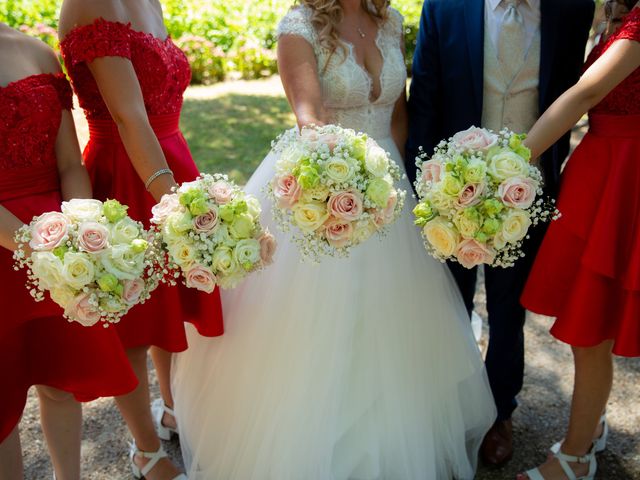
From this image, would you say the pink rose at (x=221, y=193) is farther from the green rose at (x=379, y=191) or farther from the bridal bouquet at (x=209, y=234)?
the green rose at (x=379, y=191)

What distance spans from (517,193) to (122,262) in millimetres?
1264

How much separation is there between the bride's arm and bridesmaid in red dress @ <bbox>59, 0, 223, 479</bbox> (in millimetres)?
445

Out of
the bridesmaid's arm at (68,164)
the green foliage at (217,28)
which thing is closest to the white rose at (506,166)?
the bridesmaid's arm at (68,164)

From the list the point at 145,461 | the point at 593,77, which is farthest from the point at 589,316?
the point at 145,461

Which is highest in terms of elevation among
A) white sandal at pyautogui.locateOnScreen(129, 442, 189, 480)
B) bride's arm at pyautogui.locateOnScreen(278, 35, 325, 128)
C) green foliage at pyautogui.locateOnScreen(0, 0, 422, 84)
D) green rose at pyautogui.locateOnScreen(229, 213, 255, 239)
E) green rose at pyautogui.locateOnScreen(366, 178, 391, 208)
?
bride's arm at pyautogui.locateOnScreen(278, 35, 325, 128)

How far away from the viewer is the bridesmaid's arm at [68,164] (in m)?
2.53

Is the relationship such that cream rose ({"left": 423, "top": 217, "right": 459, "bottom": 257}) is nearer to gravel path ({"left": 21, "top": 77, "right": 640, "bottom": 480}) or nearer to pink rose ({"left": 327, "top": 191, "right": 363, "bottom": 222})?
pink rose ({"left": 327, "top": 191, "right": 363, "bottom": 222})

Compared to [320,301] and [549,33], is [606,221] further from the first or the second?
[320,301]

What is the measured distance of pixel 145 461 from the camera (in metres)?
3.07

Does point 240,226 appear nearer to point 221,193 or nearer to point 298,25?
point 221,193

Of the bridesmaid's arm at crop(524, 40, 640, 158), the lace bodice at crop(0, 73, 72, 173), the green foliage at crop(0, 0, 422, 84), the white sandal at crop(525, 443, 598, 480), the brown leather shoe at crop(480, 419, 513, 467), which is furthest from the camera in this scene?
→ the green foliage at crop(0, 0, 422, 84)

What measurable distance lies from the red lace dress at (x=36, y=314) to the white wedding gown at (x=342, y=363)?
0.52 metres

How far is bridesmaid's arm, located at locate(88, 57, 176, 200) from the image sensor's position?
2.41 metres

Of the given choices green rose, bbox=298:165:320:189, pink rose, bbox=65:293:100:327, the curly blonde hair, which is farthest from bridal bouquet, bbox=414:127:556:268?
pink rose, bbox=65:293:100:327
